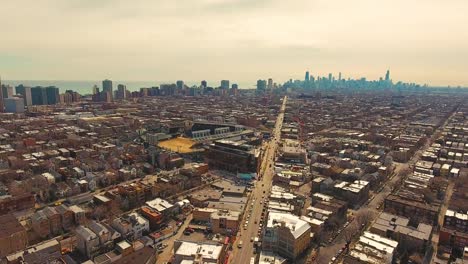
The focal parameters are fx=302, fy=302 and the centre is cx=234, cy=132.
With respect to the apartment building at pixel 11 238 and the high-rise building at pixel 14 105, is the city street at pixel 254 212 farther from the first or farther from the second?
the high-rise building at pixel 14 105

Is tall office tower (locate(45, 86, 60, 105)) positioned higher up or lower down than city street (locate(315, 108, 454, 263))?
higher up

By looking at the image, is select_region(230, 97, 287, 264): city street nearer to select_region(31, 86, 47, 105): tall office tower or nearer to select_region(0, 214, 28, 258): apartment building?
select_region(0, 214, 28, 258): apartment building

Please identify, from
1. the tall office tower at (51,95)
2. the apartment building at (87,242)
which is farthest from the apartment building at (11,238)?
the tall office tower at (51,95)

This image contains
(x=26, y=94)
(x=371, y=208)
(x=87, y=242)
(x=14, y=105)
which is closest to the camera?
(x=87, y=242)

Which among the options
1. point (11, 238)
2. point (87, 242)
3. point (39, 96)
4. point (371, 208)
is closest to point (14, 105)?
point (39, 96)

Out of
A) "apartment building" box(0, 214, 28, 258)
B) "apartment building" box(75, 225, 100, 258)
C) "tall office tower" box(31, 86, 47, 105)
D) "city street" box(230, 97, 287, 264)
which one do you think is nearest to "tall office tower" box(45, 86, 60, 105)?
"tall office tower" box(31, 86, 47, 105)

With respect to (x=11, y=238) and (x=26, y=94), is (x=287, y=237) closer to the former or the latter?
(x=11, y=238)

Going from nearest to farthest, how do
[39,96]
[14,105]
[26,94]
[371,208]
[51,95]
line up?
[371,208], [14,105], [26,94], [39,96], [51,95]

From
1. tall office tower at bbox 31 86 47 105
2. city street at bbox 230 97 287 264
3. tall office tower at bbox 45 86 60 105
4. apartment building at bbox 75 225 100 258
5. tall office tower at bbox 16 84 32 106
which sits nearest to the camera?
apartment building at bbox 75 225 100 258
